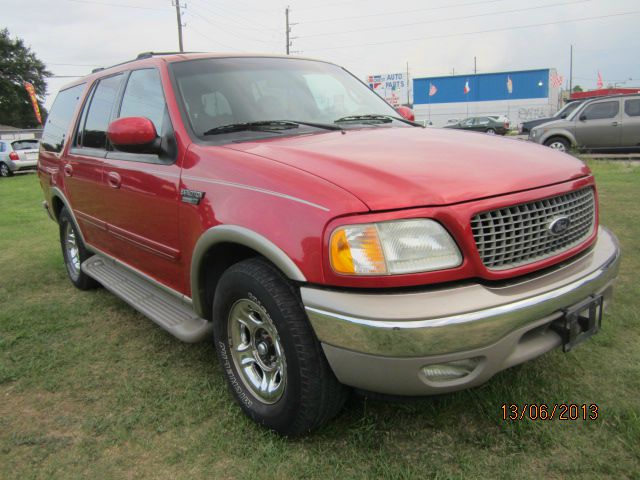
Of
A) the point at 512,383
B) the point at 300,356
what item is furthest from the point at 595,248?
the point at 300,356

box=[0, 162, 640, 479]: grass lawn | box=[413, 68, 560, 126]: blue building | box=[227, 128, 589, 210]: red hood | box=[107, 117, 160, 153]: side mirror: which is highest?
box=[413, 68, 560, 126]: blue building

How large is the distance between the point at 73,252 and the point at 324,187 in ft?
12.4

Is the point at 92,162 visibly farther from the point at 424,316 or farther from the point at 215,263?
the point at 424,316

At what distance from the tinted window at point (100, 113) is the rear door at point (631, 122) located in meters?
12.8

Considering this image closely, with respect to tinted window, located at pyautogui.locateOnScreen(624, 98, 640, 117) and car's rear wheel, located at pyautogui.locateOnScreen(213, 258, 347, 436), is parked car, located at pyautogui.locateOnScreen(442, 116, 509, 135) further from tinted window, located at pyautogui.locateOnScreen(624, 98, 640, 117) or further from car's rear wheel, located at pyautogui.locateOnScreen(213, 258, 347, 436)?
car's rear wheel, located at pyautogui.locateOnScreen(213, 258, 347, 436)

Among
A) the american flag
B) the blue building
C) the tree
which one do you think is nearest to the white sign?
the blue building

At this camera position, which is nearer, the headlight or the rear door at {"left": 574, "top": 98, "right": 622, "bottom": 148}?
the headlight

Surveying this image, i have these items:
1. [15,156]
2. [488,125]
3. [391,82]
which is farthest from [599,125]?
[391,82]

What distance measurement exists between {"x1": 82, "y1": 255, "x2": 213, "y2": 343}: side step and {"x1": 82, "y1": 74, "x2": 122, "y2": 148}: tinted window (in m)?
0.91

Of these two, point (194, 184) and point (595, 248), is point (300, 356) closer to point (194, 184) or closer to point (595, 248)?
point (194, 184)

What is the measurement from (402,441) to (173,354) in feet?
5.40

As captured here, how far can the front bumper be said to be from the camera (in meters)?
1.82

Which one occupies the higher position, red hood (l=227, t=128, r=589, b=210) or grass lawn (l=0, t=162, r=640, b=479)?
red hood (l=227, t=128, r=589, b=210)

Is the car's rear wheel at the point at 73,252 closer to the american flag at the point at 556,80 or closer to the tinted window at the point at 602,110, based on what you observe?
the tinted window at the point at 602,110
